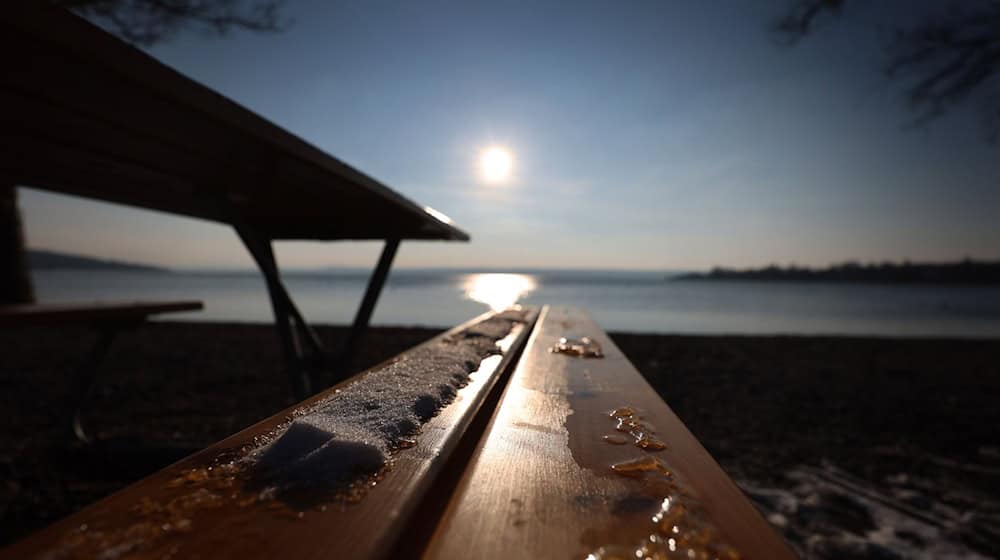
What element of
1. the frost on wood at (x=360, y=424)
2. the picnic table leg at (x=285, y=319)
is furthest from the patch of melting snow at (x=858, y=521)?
the picnic table leg at (x=285, y=319)

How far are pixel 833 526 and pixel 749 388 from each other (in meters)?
3.02

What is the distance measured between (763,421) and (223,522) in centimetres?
446

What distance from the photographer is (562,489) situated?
0.53 meters

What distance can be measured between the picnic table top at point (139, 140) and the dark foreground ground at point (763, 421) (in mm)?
1366

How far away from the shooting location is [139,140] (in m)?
1.38

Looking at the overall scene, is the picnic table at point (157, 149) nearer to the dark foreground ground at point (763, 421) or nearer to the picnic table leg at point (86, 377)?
the picnic table leg at point (86, 377)

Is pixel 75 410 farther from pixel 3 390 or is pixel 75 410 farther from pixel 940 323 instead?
pixel 940 323

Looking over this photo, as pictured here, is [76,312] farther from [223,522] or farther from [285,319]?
[223,522]

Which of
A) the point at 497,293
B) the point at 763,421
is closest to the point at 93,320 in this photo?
the point at 763,421

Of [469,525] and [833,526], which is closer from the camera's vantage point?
[469,525]

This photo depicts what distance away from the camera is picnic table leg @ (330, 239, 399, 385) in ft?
9.21

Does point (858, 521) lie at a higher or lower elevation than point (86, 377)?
lower

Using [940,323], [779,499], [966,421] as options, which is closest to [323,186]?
[779,499]

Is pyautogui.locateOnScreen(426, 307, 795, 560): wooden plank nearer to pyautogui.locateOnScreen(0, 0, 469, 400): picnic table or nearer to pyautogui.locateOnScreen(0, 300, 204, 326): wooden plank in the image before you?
pyautogui.locateOnScreen(0, 0, 469, 400): picnic table
